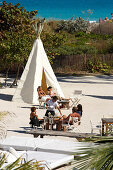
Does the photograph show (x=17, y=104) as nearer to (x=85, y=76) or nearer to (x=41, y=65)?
(x=41, y=65)

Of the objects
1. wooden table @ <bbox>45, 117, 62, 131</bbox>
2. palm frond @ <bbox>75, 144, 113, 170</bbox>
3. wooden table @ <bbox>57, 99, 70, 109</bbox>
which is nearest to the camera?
palm frond @ <bbox>75, 144, 113, 170</bbox>

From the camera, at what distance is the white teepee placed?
55.3 feet

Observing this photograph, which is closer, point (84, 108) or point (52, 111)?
point (52, 111)

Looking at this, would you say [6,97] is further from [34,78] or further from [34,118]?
[34,118]

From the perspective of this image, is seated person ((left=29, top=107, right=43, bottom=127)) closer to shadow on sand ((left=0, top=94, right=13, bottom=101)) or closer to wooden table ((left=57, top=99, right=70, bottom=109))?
wooden table ((left=57, top=99, right=70, bottom=109))

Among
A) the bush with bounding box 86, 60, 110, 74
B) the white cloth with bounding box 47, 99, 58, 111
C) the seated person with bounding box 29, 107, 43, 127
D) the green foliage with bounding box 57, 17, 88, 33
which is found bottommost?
the seated person with bounding box 29, 107, 43, 127

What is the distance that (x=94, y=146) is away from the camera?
3.22 m

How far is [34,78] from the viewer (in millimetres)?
16938

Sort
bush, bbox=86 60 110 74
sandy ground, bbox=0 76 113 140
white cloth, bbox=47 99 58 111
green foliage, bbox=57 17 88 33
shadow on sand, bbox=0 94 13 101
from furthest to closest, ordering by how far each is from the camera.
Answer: green foliage, bbox=57 17 88 33 < bush, bbox=86 60 110 74 < shadow on sand, bbox=0 94 13 101 < white cloth, bbox=47 99 58 111 < sandy ground, bbox=0 76 113 140

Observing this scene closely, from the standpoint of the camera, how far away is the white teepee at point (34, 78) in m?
16.9

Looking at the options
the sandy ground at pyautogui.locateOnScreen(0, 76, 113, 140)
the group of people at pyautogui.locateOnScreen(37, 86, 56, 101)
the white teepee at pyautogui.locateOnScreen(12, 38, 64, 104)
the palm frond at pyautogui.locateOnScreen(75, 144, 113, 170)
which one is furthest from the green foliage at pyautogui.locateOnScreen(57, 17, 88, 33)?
the palm frond at pyautogui.locateOnScreen(75, 144, 113, 170)

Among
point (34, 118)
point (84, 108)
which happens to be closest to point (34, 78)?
point (84, 108)

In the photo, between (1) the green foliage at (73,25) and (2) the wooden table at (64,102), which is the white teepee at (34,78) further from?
(1) the green foliage at (73,25)

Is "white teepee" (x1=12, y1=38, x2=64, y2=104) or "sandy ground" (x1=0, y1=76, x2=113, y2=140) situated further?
"white teepee" (x1=12, y1=38, x2=64, y2=104)
